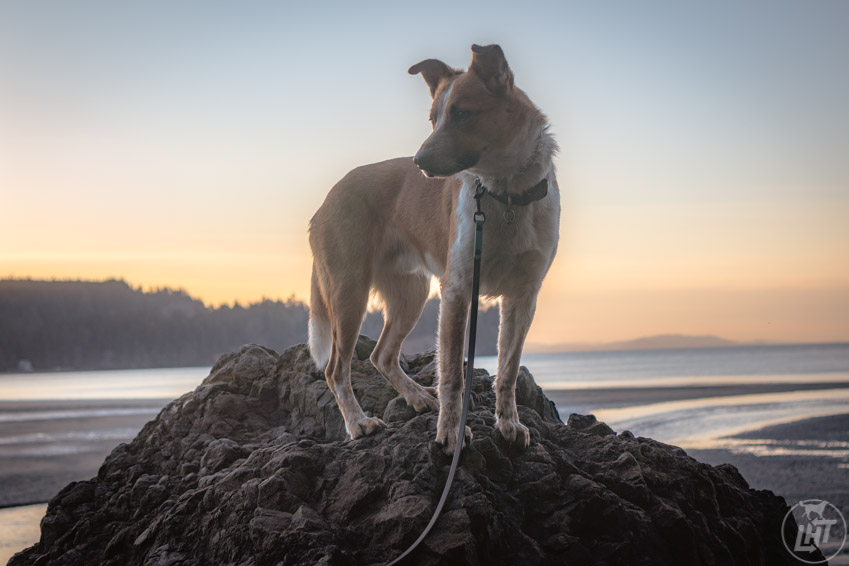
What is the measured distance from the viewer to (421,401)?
4.94m

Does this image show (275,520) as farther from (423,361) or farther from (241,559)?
(423,361)

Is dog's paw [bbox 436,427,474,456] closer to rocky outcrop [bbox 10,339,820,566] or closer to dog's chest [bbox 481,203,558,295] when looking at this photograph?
rocky outcrop [bbox 10,339,820,566]

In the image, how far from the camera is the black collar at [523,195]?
4.32m

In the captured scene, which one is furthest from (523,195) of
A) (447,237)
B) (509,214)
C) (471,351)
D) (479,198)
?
(471,351)

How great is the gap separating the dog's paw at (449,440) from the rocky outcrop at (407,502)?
5 centimetres

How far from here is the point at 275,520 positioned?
376cm

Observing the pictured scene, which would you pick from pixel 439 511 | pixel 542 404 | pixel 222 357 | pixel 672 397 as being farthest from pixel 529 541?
pixel 672 397

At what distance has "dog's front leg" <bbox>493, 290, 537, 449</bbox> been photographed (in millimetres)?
4355

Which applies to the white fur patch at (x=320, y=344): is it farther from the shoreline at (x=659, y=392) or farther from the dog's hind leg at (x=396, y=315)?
the shoreline at (x=659, y=392)

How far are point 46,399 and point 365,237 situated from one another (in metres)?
28.7

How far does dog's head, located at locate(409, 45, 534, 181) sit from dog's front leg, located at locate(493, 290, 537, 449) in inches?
38.8

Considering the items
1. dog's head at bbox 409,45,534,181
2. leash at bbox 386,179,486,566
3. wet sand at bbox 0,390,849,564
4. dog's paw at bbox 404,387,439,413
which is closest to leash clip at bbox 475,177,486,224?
leash at bbox 386,179,486,566

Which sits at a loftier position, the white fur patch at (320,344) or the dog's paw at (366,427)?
the white fur patch at (320,344)

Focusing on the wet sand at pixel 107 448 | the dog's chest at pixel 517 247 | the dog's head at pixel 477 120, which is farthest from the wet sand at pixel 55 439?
the dog's head at pixel 477 120
